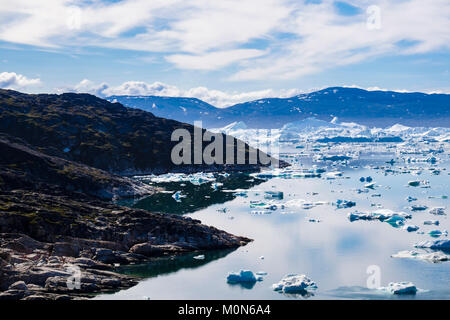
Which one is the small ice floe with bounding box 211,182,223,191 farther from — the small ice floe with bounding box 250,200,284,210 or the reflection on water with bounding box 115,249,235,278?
the reflection on water with bounding box 115,249,235,278

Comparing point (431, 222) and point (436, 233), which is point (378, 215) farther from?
point (436, 233)

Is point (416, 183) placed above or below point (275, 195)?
above

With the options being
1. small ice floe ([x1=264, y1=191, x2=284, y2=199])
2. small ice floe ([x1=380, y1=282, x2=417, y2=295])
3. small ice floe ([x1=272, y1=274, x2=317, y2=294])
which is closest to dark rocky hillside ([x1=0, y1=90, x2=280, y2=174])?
small ice floe ([x1=264, y1=191, x2=284, y2=199])

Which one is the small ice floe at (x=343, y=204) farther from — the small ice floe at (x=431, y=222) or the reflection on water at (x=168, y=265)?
the reflection on water at (x=168, y=265)

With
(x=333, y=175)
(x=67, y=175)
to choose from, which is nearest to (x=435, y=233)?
(x=67, y=175)

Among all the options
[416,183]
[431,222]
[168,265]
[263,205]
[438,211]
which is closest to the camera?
[168,265]
